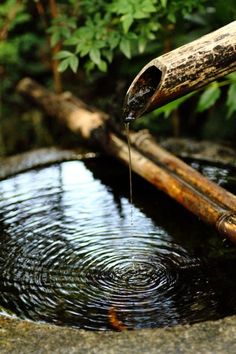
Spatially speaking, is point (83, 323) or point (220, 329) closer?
point (220, 329)

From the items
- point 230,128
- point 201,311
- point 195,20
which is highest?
point 195,20

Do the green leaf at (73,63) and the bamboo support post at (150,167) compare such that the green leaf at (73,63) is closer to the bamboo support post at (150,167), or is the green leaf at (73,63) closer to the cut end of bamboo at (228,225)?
the bamboo support post at (150,167)

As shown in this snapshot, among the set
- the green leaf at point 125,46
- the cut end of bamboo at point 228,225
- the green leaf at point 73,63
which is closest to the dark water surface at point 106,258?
the cut end of bamboo at point 228,225

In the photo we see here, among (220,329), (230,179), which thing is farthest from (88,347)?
(230,179)

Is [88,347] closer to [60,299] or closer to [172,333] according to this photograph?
[172,333]

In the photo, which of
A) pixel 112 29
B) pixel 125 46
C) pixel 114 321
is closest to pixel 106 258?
pixel 114 321

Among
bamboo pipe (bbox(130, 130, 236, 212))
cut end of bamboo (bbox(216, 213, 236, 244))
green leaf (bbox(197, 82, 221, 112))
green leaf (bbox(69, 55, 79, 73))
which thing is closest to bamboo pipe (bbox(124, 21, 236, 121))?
cut end of bamboo (bbox(216, 213, 236, 244))

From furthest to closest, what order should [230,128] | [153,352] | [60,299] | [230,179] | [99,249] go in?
[230,128]
[230,179]
[99,249]
[60,299]
[153,352]
